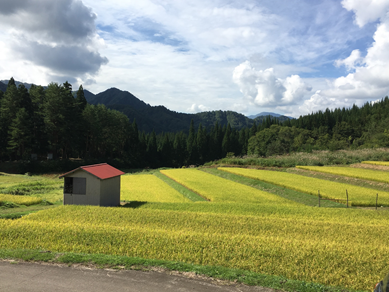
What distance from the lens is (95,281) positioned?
7.04 meters

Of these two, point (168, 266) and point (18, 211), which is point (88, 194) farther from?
point (168, 266)

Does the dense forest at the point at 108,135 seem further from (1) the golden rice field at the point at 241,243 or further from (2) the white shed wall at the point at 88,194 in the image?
(1) the golden rice field at the point at 241,243

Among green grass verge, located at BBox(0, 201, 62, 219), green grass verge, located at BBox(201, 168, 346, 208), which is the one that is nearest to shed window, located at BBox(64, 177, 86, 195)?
green grass verge, located at BBox(0, 201, 62, 219)

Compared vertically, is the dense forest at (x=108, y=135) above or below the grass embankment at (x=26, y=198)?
above

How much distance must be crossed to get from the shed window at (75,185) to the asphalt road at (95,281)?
14.5 metres

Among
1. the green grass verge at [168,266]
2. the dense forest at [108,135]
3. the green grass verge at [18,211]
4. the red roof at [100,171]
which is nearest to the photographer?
the green grass verge at [168,266]

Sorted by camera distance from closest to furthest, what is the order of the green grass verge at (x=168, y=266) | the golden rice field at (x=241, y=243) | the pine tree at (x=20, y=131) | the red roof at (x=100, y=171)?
the green grass verge at (x=168, y=266), the golden rice field at (x=241, y=243), the red roof at (x=100, y=171), the pine tree at (x=20, y=131)

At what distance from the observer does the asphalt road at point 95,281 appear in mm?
6672

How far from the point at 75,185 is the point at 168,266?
56.0ft

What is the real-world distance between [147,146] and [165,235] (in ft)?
258

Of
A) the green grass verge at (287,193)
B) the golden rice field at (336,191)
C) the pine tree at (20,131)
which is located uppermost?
the pine tree at (20,131)

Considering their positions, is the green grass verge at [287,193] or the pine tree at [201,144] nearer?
the green grass verge at [287,193]

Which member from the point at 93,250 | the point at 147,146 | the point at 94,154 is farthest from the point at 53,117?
the point at 93,250

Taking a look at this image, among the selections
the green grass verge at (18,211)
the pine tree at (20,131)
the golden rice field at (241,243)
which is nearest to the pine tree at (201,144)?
the pine tree at (20,131)
